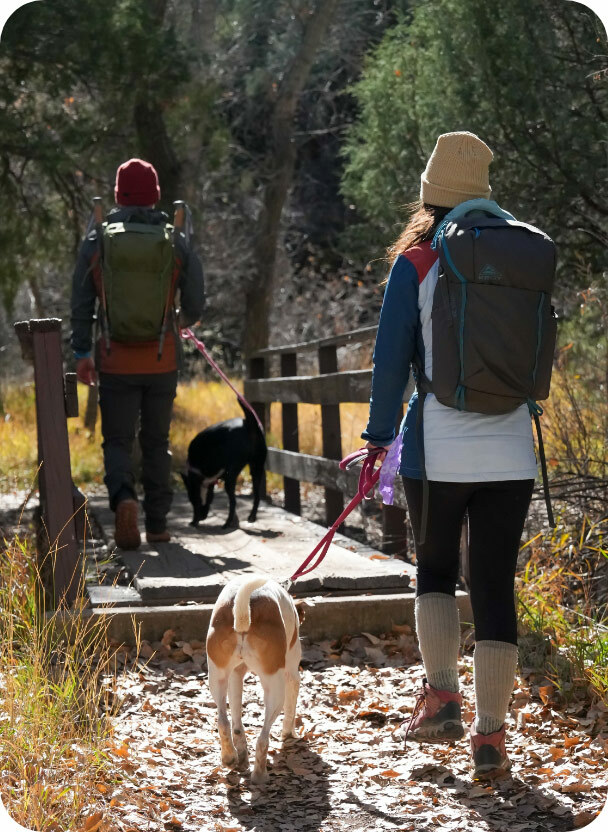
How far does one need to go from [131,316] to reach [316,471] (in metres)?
2.37

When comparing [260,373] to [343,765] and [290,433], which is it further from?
[343,765]

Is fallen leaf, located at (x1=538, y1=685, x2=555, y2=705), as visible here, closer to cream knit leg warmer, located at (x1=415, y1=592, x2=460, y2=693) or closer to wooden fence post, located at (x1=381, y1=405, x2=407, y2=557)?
cream knit leg warmer, located at (x1=415, y1=592, x2=460, y2=693)

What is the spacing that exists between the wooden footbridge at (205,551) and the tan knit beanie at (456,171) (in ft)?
7.24

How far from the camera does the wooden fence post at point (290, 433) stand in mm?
9477

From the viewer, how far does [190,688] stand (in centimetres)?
502

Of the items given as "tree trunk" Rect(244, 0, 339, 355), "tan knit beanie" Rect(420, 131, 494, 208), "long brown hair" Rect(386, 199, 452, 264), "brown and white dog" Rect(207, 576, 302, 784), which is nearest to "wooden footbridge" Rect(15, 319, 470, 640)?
"brown and white dog" Rect(207, 576, 302, 784)

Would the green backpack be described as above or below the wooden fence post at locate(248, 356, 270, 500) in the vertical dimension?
above

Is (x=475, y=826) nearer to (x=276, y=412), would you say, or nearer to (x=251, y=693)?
(x=251, y=693)

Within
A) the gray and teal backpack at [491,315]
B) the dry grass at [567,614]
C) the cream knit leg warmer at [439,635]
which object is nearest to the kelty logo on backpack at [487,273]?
the gray and teal backpack at [491,315]

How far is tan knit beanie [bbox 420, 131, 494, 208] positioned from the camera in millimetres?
3830

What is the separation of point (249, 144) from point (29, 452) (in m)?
10.6

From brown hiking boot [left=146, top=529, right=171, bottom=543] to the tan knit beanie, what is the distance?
383 cm

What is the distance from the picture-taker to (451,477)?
366 centimetres

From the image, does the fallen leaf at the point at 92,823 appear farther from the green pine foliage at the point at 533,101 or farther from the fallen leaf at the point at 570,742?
the green pine foliage at the point at 533,101
